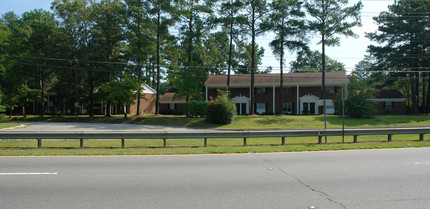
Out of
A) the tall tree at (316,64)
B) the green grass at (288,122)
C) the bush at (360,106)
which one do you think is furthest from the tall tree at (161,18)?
the tall tree at (316,64)

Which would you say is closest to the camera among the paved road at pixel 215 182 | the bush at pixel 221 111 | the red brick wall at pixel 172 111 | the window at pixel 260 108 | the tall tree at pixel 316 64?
the paved road at pixel 215 182

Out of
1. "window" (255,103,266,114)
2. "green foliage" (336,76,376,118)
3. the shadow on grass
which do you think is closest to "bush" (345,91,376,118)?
"green foliage" (336,76,376,118)

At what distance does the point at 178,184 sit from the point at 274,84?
37172 mm

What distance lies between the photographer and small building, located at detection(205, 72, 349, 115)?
4116 cm

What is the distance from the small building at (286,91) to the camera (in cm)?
4116

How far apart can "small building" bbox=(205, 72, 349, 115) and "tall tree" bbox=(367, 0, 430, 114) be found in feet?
22.0

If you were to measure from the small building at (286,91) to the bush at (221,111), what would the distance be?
10632mm

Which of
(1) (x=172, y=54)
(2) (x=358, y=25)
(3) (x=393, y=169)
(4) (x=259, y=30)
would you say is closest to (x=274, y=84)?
(4) (x=259, y=30)

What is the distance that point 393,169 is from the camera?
762 centimetres

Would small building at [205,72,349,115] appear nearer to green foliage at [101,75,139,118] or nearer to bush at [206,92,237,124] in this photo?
bush at [206,92,237,124]

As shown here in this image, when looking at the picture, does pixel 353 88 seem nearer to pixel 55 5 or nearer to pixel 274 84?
pixel 274 84

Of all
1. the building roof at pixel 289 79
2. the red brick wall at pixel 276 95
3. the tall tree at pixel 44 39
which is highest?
the tall tree at pixel 44 39

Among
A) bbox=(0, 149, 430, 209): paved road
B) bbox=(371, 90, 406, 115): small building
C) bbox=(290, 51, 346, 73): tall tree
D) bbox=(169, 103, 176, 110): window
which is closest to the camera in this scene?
bbox=(0, 149, 430, 209): paved road

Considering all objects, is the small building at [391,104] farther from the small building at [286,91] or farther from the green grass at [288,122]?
the green grass at [288,122]
